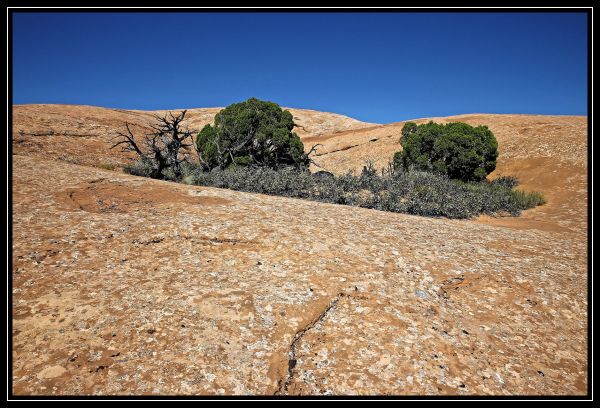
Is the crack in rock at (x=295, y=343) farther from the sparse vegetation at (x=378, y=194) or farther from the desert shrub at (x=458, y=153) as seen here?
the desert shrub at (x=458, y=153)

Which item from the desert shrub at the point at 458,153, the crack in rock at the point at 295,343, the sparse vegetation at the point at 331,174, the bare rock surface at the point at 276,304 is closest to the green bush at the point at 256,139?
the sparse vegetation at the point at 331,174

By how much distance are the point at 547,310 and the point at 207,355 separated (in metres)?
4.69

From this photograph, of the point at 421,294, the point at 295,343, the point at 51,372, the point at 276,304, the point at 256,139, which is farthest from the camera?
the point at 256,139

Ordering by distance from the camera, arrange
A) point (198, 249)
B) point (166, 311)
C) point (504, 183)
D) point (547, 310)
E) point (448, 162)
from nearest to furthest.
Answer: point (166, 311), point (547, 310), point (198, 249), point (504, 183), point (448, 162)

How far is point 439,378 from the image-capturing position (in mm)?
3836

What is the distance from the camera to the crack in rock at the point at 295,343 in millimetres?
3625

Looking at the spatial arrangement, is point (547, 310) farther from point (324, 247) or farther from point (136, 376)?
point (136, 376)

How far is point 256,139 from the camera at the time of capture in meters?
25.0

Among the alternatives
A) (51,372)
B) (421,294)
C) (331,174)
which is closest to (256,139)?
(331,174)

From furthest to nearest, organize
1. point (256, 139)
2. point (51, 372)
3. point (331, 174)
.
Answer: point (256, 139)
point (331, 174)
point (51, 372)

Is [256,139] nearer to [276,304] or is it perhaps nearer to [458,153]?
[458,153]

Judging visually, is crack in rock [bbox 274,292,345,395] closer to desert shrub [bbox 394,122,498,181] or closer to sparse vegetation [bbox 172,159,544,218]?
sparse vegetation [bbox 172,159,544,218]

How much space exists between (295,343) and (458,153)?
22011 mm
